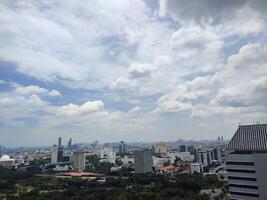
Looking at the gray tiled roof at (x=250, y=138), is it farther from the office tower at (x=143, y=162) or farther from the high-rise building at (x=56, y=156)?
the high-rise building at (x=56, y=156)

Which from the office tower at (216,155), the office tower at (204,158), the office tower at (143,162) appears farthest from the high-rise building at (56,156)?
the office tower at (216,155)

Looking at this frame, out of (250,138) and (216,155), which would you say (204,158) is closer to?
(216,155)

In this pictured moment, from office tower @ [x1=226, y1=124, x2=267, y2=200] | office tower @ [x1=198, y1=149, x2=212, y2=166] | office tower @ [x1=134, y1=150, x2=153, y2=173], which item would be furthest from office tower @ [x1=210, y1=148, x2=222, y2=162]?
office tower @ [x1=226, y1=124, x2=267, y2=200]

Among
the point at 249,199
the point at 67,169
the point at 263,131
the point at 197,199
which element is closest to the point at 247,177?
the point at 249,199

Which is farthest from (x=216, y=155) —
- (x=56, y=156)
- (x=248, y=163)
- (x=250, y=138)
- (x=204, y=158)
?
(x=248, y=163)

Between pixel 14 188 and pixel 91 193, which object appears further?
pixel 14 188

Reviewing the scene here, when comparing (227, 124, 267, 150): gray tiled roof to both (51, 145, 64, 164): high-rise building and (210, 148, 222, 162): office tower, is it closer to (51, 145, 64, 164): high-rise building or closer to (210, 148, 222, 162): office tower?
(210, 148, 222, 162): office tower

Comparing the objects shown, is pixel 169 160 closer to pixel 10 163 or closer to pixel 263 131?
pixel 10 163
